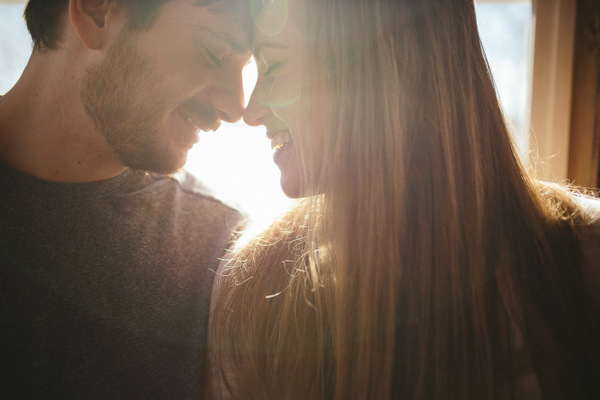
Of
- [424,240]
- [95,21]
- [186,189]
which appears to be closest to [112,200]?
[186,189]

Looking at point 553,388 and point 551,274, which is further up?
point 551,274

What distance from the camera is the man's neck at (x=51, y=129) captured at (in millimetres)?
951

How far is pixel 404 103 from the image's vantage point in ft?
2.52

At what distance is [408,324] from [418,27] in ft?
1.90

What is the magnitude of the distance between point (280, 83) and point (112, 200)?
544 mm

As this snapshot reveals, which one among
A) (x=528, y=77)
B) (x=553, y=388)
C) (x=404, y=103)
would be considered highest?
(x=528, y=77)

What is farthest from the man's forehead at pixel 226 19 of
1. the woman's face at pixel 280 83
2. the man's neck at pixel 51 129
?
the man's neck at pixel 51 129

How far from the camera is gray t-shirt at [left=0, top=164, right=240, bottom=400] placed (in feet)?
2.77

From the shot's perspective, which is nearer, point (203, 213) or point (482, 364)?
point (482, 364)

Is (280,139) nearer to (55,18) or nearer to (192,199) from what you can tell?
(192,199)

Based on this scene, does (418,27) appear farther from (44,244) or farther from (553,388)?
(44,244)

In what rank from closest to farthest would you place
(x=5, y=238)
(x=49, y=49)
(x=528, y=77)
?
(x=5, y=238)
(x=49, y=49)
(x=528, y=77)

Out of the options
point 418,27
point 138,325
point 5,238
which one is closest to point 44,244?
point 5,238

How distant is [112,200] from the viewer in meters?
1.03
